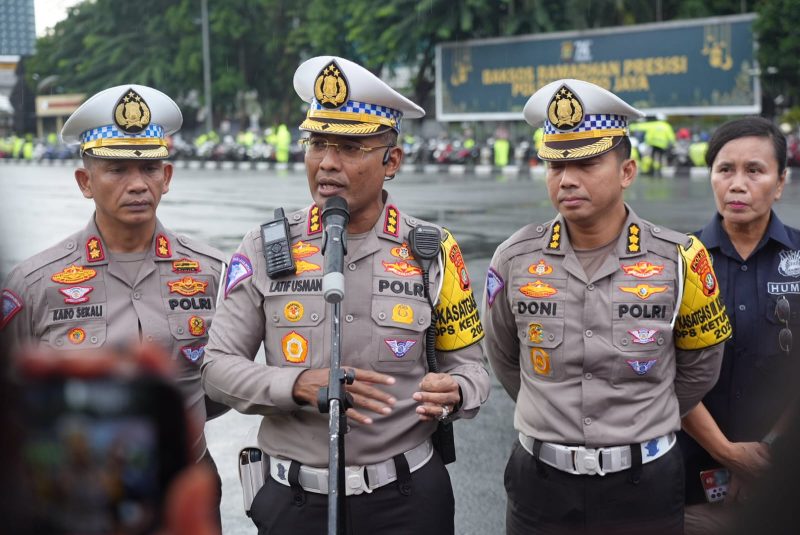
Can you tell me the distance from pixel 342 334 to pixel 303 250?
0.82 feet

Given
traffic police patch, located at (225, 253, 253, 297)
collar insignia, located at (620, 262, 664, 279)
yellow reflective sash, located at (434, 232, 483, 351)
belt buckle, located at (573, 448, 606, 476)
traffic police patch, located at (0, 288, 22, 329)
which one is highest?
traffic police patch, located at (0, 288, 22, 329)

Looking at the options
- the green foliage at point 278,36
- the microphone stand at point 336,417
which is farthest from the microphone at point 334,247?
the green foliage at point 278,36

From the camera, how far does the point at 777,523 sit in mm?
820

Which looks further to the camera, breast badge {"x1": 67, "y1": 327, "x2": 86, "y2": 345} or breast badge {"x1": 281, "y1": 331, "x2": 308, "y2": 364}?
breast badge {"x1": 67, "y1": 327, "x2": 86, "y2": 345}

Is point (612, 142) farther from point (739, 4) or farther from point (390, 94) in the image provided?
point (739, 4)

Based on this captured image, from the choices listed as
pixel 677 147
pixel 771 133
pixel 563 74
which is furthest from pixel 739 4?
pixel 771 133

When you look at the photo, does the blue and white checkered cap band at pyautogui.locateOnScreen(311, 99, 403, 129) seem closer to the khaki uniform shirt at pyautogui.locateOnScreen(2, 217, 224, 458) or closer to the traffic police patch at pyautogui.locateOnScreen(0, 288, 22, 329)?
the khaki uniform shirt at pyautogui.locateOnScreen(2, 217, 224, 458)

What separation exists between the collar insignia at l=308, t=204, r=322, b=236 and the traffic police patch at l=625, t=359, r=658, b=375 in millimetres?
916

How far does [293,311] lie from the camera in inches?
102

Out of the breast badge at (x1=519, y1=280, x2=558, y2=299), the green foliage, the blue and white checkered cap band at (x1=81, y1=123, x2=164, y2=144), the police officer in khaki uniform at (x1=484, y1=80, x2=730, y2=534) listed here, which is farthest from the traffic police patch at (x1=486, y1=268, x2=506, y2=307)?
the green foliage

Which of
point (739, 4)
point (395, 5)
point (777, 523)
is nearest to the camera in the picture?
point (777, 523)

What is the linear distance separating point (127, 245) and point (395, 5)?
1326 inches

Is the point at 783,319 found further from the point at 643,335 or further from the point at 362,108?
the point at 362,108

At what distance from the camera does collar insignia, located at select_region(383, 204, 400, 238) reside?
8.94 ft
